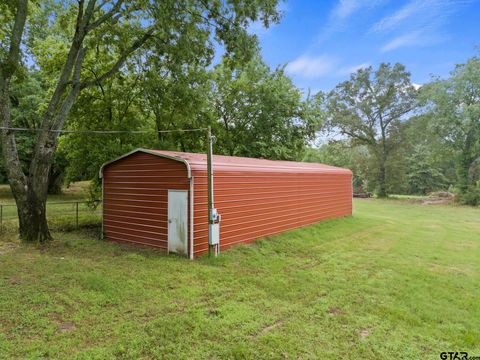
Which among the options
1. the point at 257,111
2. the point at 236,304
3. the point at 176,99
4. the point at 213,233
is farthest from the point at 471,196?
the point at 236,304

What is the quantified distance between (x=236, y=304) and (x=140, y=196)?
4487 millimetres

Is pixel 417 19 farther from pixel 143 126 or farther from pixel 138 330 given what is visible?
pixel 138 330

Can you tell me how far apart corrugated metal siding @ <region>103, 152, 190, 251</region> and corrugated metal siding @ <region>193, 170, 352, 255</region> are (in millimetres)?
906

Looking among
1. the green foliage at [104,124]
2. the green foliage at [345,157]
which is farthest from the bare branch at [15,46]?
the green foliage at [345,157]

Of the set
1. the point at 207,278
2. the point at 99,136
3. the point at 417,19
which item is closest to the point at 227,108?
the point at 99,136

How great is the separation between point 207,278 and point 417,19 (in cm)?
1071

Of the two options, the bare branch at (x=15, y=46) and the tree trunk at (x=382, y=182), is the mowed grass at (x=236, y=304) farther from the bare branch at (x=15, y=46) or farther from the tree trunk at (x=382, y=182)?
the tree trunk at (x=382, y=182)

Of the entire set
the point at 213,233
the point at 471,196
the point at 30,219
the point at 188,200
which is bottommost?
the point at 471,196

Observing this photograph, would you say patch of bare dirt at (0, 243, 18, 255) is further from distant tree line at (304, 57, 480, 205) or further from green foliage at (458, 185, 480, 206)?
green foliage at (458, 185, 480, 206)

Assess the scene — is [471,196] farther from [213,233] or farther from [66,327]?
[66,327]

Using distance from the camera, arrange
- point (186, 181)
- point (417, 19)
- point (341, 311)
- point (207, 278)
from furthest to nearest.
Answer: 1. point (417, 19)
2. point (186, 181)
3. point (207, 278)
4. point (341, 311)

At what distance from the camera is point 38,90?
16.1 metres

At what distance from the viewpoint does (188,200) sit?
21.8ft

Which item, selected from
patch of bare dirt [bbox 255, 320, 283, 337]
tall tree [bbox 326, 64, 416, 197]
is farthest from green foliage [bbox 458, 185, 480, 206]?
patch of bare dirt [bbox 255, 320, 283, 337]
